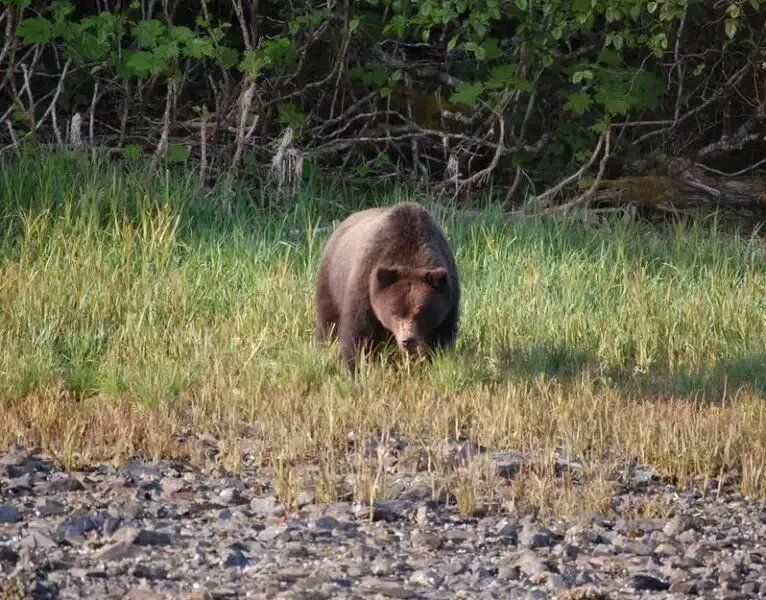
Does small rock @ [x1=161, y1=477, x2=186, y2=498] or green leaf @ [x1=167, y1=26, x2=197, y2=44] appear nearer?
small rock @ [x1=161, y1=477, x2=186, y2=498]

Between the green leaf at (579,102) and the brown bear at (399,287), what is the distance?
582cm

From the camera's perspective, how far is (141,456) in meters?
6.42

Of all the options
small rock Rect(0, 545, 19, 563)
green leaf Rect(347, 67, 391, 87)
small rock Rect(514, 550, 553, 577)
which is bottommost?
small rock Rect(0, 545, 19, 563)

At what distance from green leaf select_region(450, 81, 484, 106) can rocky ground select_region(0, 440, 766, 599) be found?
801 cm

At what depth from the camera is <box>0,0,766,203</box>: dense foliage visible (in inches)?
526

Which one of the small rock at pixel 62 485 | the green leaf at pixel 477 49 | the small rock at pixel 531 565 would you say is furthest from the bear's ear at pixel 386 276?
the green leaf at pixel 477 49

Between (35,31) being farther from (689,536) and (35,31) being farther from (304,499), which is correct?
(689,536)

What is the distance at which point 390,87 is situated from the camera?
1430 cm

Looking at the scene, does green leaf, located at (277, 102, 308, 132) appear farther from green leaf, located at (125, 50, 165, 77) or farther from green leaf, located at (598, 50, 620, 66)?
green leaf, located at (598, 50, 620, 66)

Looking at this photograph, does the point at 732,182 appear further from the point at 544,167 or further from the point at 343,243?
the point at 343,243

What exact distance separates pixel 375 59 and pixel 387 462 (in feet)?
30.3

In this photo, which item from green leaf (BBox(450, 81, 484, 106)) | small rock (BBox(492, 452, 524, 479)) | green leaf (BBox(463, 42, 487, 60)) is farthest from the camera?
green leaf (BBox(450, 81, 484, 106))

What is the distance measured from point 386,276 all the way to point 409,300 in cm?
19

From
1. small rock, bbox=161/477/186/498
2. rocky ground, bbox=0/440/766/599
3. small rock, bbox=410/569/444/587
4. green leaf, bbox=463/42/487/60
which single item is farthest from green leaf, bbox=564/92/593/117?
small rock, bbox=410/569/444/587
